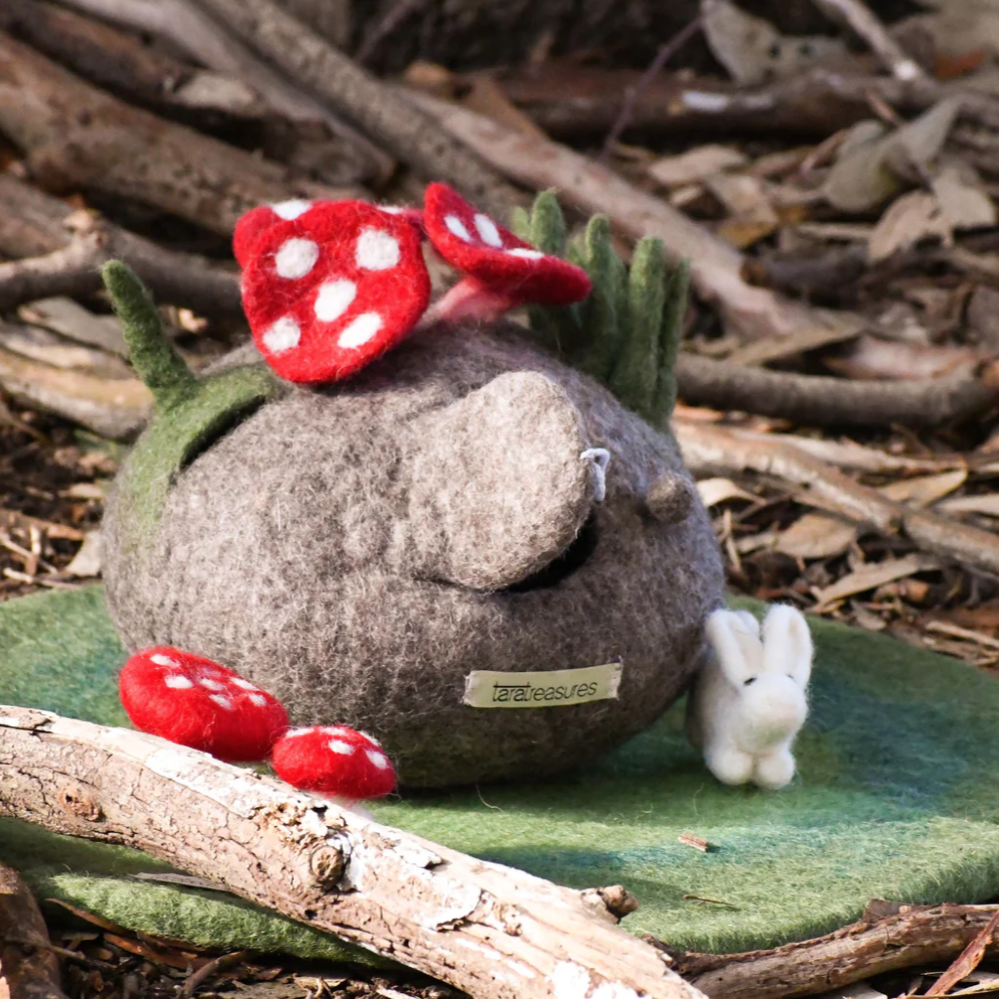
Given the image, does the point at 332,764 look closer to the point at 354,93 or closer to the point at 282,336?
the point at 282,336

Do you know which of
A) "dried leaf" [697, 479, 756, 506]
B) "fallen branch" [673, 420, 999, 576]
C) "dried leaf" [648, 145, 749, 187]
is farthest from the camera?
"dried leaf" [648, 145, 749, 187]

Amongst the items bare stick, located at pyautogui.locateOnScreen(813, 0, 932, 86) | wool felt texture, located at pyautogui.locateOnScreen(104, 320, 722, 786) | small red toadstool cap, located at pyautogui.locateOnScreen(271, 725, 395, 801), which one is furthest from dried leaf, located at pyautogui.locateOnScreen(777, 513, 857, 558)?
bare stick, located at pyautogui.locateOnScreen(813, 0, 932, 86)

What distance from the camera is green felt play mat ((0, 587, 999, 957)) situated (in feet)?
4.23

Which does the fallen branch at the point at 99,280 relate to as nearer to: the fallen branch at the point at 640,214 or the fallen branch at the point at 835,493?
the fallen branch at the point at 835,493

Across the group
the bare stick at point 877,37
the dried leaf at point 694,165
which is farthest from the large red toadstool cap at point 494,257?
the bare stick at point 877,37

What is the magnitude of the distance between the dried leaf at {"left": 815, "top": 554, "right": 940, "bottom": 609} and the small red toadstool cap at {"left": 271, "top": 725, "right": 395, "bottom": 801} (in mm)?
1159

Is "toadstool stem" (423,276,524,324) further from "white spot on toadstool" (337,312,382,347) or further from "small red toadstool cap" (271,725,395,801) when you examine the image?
"small red toadstool cap" (271,725,395,801)

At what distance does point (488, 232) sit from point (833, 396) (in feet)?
4.31

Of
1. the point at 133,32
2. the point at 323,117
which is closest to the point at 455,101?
the point at 323,117

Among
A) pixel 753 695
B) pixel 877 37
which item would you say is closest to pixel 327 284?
pixel 753 695

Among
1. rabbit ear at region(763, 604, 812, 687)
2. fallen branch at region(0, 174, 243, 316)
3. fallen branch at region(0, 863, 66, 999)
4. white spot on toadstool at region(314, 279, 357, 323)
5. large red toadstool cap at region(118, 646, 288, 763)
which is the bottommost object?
fallen branch at region(0, 863, 66, 999)

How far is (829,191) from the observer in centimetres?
357

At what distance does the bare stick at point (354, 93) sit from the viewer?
3.24 metres

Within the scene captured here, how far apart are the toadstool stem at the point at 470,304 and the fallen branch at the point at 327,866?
1.90ft
